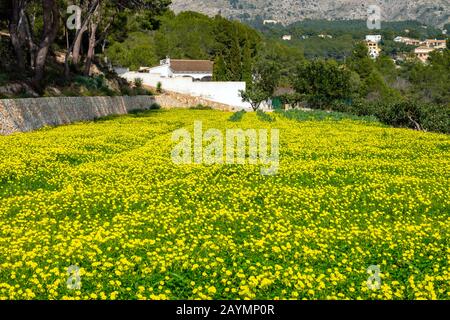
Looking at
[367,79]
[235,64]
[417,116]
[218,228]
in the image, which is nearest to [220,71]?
[235,64]

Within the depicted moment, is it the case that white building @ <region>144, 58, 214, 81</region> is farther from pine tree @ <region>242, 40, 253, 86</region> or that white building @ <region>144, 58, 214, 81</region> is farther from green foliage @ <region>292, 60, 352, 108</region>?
green foliage @ <region>292, 60, 352, 108</region>

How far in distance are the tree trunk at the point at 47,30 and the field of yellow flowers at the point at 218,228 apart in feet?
64.4

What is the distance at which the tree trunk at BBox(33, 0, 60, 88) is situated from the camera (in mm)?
39219

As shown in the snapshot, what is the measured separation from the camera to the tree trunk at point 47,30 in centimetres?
3922

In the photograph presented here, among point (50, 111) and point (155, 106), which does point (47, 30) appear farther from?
point (155, 106)

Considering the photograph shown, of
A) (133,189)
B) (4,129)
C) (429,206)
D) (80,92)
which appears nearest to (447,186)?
(429,206)

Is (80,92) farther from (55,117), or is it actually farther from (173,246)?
(173,246)

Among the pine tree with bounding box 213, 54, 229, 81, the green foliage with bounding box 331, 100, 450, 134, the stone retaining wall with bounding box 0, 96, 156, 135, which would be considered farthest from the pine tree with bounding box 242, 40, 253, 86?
the stone retaining wall with bounding box 0, 96, 156, 135

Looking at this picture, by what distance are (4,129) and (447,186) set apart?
86.0 ft

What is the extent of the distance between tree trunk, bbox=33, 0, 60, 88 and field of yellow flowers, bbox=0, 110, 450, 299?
19.6 m

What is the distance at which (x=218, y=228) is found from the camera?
12.3 meters

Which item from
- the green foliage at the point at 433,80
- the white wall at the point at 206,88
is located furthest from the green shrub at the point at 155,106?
the green foliage at the point at 433,80

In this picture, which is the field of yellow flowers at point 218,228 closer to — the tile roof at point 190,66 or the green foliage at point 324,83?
the green foliage at point 324,83

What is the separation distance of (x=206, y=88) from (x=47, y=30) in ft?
190
